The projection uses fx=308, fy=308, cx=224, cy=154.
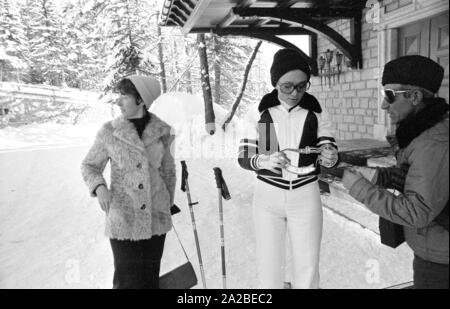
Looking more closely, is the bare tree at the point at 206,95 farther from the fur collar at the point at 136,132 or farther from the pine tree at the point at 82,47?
the fur collar at the point at 136,132

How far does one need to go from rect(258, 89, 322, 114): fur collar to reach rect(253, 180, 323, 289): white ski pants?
0.35 meters

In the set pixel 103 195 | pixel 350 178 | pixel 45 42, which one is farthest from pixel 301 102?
pixel 45 42

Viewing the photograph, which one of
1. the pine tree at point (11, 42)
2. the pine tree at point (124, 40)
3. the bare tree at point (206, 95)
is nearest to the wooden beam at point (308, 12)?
the bare tree at point (206, 95)

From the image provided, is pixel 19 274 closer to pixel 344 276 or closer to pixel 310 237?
pixel 310 237

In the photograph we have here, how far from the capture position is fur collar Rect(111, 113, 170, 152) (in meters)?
1.50

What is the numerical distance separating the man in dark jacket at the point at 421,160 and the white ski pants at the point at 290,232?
46 centimetres

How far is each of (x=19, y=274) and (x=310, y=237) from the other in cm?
168

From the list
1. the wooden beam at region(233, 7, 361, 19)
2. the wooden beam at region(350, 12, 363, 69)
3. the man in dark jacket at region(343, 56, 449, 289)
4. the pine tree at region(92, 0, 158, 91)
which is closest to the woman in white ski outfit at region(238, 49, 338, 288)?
the man in dark jacket at region(343, 56, 449, 289)

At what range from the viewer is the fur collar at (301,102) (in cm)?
141

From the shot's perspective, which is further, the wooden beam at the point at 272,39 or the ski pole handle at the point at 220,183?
the wooden beam at the point at 272,39

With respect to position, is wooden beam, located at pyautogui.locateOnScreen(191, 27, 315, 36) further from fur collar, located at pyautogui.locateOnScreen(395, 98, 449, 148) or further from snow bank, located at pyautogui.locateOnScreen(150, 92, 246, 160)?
fur collar, located at pyautogui.locateOnScreen(395, 98, 449, 148)

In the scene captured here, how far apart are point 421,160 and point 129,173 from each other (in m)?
1.21

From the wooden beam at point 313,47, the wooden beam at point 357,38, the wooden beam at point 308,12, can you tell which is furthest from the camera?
the wooden beam at point 313,47

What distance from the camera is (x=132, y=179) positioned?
1515 millimetres
